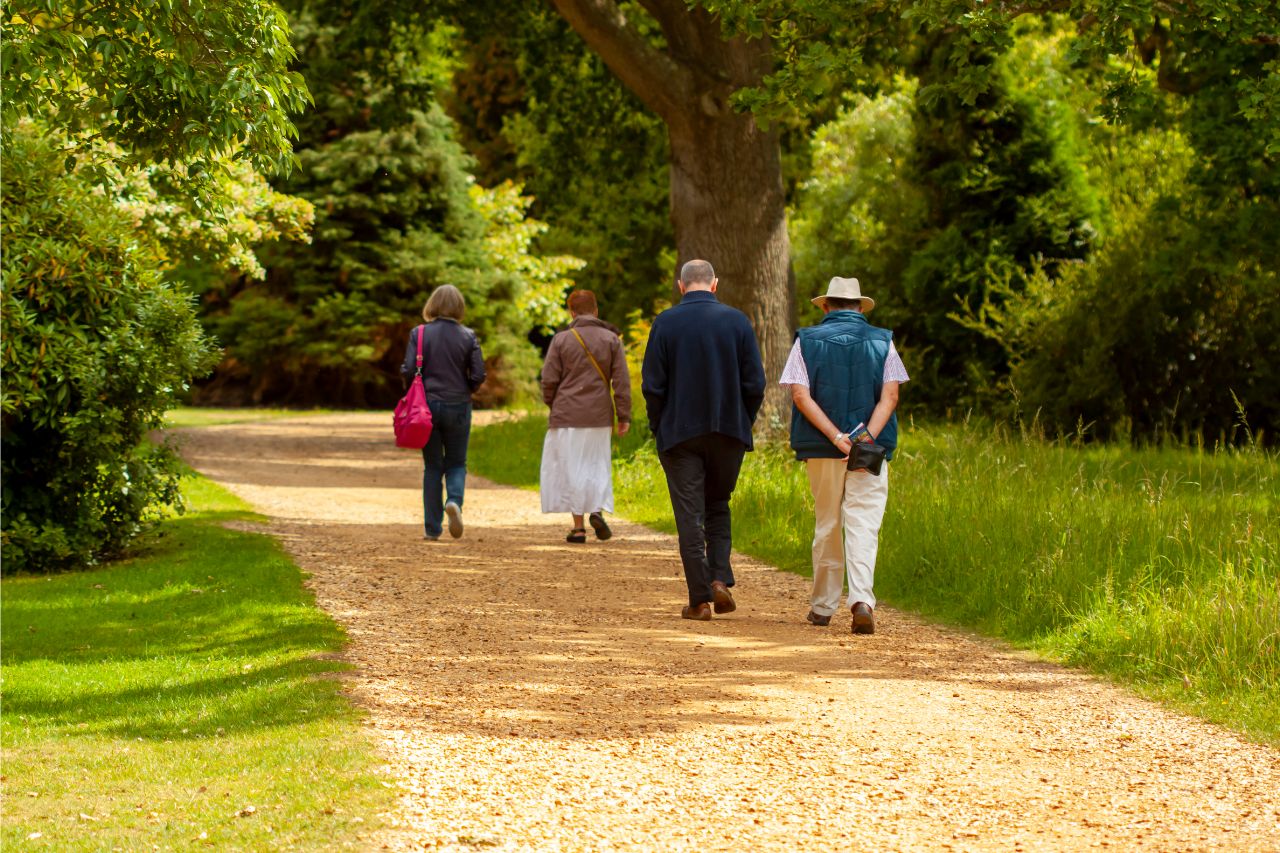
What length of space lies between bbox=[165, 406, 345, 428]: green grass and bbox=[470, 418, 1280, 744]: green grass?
17147mm

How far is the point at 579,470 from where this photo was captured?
12.1 m

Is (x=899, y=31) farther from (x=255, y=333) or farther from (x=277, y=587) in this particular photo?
(x=255, y=333)

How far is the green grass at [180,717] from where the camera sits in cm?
498

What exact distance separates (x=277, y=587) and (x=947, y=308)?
1354cm

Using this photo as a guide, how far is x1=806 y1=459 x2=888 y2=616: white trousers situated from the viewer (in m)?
8.22

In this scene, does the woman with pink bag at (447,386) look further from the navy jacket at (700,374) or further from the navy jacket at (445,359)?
the navy jacket at (700,374)

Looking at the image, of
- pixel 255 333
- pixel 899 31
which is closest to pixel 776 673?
pixel 899 31

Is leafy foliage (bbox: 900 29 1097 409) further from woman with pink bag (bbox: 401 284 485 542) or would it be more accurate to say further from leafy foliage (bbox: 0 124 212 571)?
leafy foliage (bbox: 0 124 212 571)

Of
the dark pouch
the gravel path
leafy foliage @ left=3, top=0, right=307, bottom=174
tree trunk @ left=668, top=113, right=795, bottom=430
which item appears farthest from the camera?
tree trunk @ left=668, top=113, right=795, bottom=430

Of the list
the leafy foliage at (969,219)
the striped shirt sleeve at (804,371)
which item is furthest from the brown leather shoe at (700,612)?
the leafy foliage at (969,219)

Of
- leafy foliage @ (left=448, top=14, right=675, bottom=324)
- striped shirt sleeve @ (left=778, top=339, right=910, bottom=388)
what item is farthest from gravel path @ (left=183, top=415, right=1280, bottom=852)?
leafy foliage @ (left=448, top=14, right=675, bottom=324)

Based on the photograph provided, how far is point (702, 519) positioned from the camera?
28.2ft

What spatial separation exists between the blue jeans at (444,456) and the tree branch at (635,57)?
15.9 feet

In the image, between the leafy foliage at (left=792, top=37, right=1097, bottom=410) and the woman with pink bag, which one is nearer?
the woman with pink bag
